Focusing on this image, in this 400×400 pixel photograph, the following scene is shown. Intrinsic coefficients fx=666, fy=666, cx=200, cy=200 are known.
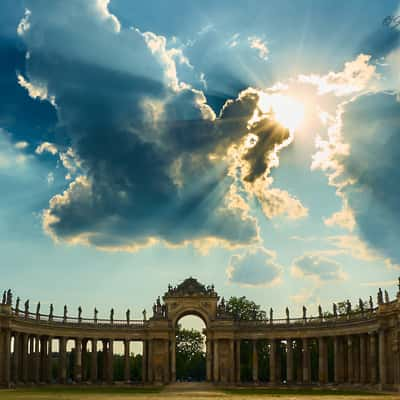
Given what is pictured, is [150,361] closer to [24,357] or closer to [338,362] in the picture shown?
[24,357]

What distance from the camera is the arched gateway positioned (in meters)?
88.1

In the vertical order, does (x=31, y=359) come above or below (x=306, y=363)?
above

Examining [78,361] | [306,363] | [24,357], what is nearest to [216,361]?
[306,363]

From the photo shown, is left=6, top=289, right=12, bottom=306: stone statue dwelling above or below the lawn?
above

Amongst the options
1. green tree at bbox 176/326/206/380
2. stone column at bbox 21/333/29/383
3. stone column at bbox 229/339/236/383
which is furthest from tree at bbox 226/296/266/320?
stone column at bbox 21/333/29/383

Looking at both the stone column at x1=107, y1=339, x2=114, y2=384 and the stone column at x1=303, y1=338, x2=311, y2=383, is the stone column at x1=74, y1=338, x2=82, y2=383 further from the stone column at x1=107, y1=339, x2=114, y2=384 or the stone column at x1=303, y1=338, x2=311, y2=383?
the stone column at x1=303, y1=338, x2=311, y2=383

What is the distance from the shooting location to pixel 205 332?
10588cm

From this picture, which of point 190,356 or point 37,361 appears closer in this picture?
point 37,361

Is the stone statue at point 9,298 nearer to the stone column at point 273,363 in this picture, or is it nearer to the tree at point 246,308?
the stone column at point 273,363

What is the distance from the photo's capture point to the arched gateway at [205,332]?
88.1 meters

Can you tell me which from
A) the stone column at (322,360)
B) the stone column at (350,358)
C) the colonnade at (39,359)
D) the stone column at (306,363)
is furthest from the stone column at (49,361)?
the stone column at (350,358)

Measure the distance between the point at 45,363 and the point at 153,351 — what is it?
16.5 meters

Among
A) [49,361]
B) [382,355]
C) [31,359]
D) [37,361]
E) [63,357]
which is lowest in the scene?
[49,361]

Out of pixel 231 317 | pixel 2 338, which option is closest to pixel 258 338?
pixel 231 317
